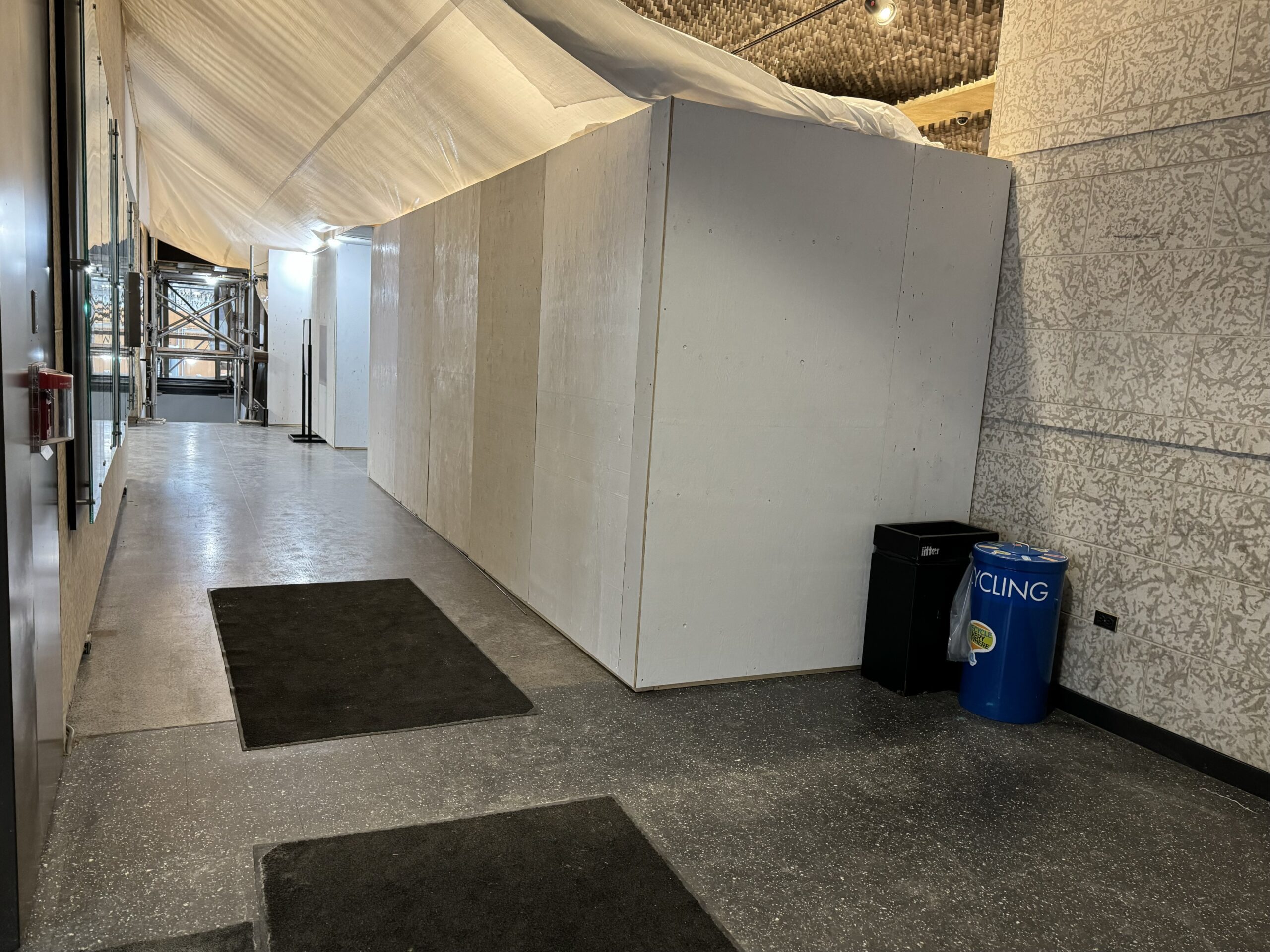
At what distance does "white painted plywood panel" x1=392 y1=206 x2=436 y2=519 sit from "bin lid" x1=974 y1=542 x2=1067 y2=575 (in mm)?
4217

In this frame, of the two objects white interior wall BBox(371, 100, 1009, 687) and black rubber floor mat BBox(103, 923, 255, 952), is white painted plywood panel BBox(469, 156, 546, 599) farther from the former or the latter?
black rubber floor mat BBox(103, 923, 255, 952)

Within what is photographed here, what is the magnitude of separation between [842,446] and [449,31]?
2.50m

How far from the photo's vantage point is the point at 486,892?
7.30 feet

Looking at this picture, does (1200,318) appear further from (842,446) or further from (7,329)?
(7,329)

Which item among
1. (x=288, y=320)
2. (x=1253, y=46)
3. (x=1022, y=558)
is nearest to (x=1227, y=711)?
(x=1022, y=558)

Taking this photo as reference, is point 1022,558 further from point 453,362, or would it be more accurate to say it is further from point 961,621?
point 453,362

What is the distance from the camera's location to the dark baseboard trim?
3.12 meters

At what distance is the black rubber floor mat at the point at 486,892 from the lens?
2.05 metres

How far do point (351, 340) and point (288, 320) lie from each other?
3328 mm

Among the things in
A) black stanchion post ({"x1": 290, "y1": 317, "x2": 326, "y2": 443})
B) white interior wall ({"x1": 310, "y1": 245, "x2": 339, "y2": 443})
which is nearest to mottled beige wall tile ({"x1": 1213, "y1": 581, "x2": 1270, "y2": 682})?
white interior wall ({"x1": 310, "y1": 245, "x2": 339, "y2": 443})

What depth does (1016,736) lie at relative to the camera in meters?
3.47

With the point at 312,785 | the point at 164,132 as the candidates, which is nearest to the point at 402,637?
the point at 312,785

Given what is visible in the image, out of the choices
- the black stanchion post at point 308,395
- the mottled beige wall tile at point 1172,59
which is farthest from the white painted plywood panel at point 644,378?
the black stanchion post at point 308,395

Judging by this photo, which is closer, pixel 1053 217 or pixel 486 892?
pixel 486 892
